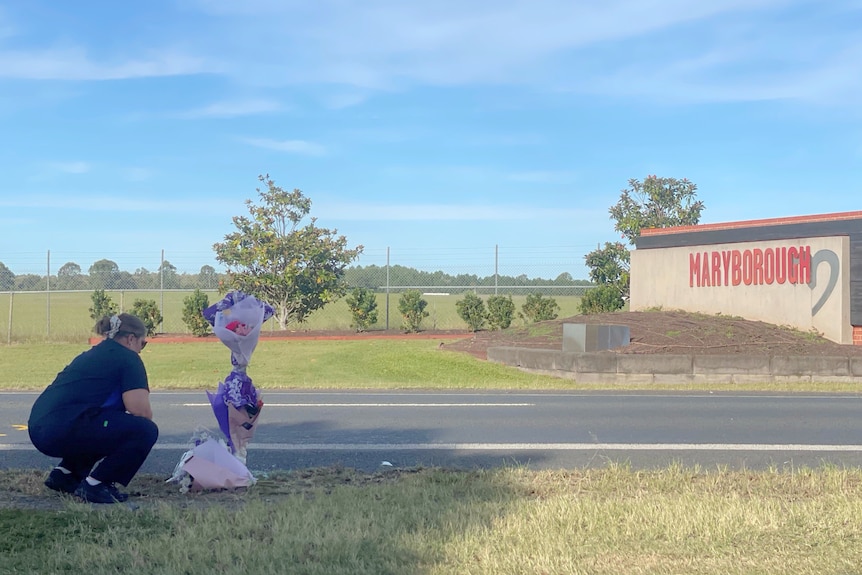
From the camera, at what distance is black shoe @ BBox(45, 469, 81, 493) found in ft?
19.9

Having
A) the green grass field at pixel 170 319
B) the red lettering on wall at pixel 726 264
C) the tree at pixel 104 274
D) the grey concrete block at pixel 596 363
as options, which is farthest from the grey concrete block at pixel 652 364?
the tree at pixel 104 274

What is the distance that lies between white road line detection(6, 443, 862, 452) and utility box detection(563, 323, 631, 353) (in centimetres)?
806

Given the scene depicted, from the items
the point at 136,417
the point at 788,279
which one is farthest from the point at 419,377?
the point at 136,417

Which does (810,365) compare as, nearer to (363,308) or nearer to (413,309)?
(413,309)

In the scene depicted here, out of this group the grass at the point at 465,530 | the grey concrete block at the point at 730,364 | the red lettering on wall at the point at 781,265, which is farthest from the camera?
the red lettering on wall at the point at 781,265

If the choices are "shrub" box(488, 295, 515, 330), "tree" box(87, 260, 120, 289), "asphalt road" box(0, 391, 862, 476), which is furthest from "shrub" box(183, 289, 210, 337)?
"asphalt road" box(0, 391, 862, 476)

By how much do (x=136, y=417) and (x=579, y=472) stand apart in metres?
3.28

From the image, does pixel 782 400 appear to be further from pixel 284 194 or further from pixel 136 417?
pixel 284 194

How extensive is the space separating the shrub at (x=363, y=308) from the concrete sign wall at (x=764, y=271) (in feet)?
23.2

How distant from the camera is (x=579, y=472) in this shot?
691 cm

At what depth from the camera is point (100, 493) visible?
5793 millimetres

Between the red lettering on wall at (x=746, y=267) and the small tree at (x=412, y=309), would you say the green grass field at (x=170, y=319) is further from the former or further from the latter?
the red lettering on wall at (x=746, y=267)

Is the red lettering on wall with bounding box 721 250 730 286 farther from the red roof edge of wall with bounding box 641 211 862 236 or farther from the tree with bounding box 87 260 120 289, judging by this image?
the tree with bounding box 87 260 120 289

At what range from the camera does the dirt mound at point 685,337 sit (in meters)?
17.7
